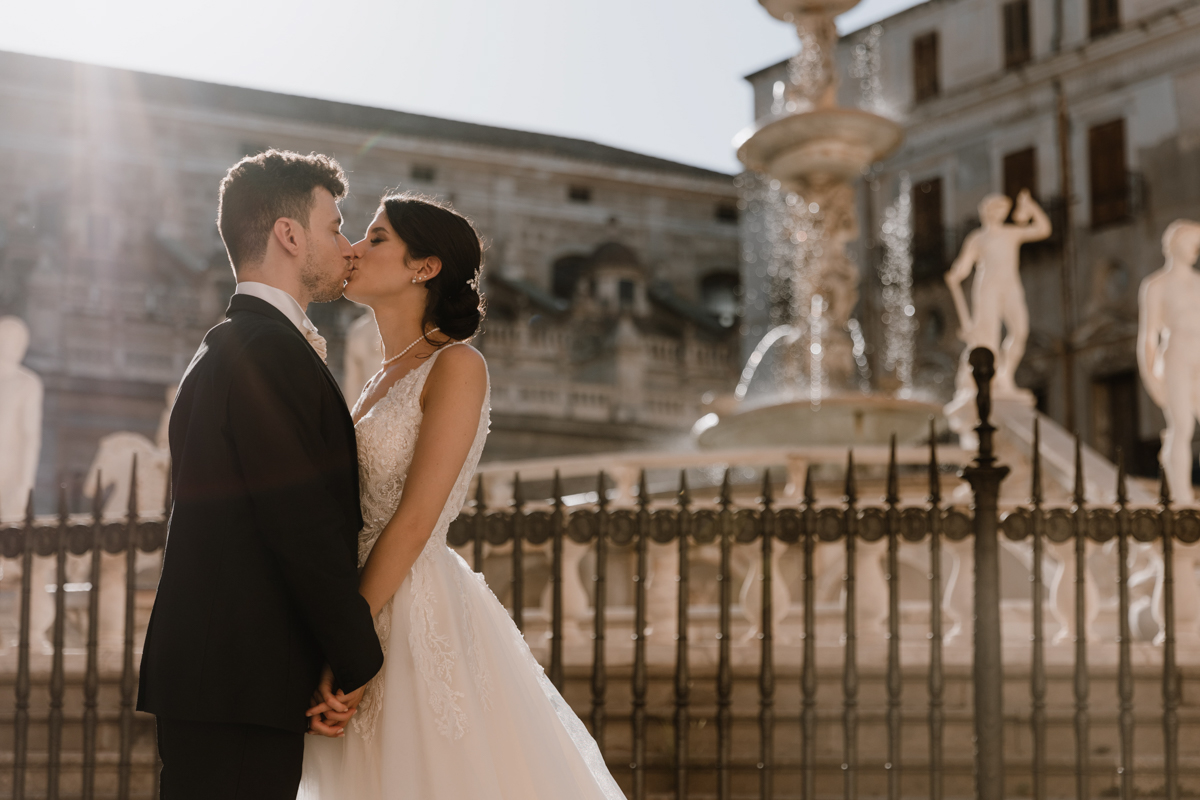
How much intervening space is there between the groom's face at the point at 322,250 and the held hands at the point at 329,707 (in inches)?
32.3

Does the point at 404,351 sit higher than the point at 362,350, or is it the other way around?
the point at 362,350

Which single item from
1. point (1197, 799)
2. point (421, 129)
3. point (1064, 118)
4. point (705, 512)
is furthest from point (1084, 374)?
point (705, 512)

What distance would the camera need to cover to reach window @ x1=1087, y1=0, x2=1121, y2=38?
2665 cm

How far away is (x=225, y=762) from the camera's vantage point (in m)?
2.48

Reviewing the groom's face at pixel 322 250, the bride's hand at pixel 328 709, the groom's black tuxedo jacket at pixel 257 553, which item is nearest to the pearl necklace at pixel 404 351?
the groom's face at pixel 322 250

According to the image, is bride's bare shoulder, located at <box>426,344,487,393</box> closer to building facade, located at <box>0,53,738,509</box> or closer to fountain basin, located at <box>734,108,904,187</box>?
fountain basin, located at <box>734,108,904,187</box>

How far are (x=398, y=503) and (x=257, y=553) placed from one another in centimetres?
39

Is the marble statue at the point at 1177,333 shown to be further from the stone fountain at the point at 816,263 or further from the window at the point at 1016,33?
the window at the point at 1016,33

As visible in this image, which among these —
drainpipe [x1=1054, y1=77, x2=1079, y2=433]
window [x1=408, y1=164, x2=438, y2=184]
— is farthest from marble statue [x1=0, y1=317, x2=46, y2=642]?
window [x1=408, y1=164, x2=438, y2=184]

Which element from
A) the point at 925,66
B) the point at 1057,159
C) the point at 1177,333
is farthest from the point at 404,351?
the point at 925,66

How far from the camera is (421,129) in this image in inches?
1436

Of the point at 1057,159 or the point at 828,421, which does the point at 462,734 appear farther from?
the point at 1057,159

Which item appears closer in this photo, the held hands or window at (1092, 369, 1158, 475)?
the held hands

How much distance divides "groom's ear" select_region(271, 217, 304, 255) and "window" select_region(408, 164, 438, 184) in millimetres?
33727
